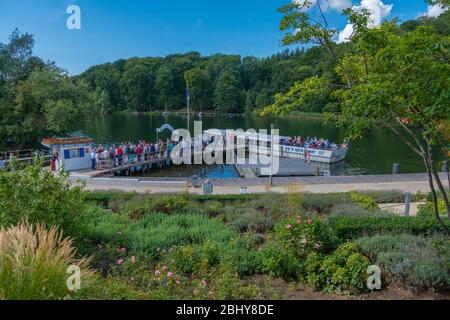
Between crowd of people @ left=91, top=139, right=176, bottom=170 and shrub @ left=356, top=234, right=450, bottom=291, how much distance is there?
2227 centimetres

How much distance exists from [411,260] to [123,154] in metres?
25.7

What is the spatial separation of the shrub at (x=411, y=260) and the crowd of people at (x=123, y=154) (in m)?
22.3

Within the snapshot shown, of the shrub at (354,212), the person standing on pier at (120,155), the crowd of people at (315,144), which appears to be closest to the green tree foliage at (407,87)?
the shrub at (354,212)

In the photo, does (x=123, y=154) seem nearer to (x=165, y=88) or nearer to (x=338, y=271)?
(x=338, y=271)

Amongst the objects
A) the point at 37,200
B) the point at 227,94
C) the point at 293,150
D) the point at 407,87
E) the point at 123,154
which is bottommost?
the point at 293,150

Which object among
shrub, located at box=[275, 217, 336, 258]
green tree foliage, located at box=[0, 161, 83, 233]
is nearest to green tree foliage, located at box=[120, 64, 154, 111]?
green tree foliage, located at box=[0, 161, 83, 233]

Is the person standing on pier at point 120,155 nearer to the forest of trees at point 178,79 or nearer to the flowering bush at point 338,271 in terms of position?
the forest of trees at point 178,79

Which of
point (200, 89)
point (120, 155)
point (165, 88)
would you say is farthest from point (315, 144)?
point (165, 88)

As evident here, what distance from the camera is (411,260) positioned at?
22.2ft

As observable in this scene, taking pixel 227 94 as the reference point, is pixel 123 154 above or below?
below

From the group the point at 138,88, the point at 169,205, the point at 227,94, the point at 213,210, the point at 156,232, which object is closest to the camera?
the point at 156,232

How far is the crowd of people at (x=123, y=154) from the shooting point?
89.1 feet

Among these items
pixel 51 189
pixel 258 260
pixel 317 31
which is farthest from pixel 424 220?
pixel 51 189
